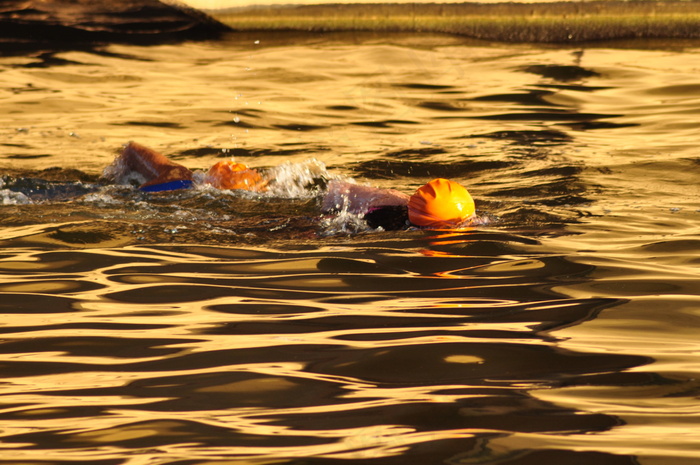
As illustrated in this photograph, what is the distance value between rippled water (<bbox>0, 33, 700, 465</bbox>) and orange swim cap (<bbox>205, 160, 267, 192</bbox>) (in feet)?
0.60

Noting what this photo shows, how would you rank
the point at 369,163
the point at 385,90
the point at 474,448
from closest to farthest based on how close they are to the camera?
1. the point at 474,448
2. the point at 369,163
3. the point at 385,90

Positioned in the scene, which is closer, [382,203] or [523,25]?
[382,203]

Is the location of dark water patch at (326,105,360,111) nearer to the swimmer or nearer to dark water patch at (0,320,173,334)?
the swimmer

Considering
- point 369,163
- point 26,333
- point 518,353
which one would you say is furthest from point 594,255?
point 369,163

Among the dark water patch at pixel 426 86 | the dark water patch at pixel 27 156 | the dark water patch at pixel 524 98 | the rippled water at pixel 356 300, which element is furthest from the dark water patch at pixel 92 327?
the dark water patch at pixel 426 86

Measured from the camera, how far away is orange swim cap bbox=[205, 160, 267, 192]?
658 cm

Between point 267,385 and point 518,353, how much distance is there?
2.98 ft

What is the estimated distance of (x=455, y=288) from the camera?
166 inches

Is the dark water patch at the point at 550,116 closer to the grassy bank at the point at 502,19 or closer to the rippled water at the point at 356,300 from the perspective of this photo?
the rippled water at the point at 356,300

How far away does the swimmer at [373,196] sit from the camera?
539 centimetres

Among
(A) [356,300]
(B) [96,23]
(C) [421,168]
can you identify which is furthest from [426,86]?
(A) [356,300]

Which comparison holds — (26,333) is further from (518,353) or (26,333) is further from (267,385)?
(518,353)

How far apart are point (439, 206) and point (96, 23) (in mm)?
10868

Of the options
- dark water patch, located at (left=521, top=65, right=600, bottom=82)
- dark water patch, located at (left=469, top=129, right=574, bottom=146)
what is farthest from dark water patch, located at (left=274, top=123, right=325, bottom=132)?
dark water patch, located at (left=521, top=65, right=600, bottom=82)
